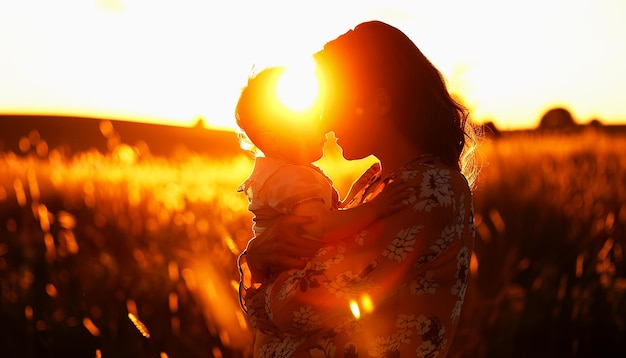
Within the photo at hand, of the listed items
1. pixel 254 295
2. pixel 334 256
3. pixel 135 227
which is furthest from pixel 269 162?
pixel 135 227

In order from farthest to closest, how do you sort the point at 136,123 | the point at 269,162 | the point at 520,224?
1. the point at 136,123
2. the point at 520,224
3. the point at 269,162

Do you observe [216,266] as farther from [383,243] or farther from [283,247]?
[383,243]

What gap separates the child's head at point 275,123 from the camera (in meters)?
3.29

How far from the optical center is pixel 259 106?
11.3ft

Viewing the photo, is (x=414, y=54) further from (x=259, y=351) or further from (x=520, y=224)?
(x=520, y=224)

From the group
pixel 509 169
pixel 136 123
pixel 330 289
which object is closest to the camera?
pixel 330 289

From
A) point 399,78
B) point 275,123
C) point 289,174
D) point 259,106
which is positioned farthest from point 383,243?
point 259,106

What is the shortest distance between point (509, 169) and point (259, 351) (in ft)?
25.2

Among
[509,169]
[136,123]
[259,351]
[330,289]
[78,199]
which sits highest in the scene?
[330,289]

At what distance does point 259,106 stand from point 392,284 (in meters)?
1.29

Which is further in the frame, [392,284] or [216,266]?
[216,266]

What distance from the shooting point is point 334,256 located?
2449mm

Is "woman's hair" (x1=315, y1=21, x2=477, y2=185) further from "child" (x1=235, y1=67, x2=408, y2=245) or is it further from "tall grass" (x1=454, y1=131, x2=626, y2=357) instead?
"tall grass" (x1=454, y1=131, x2=626, y2=357)

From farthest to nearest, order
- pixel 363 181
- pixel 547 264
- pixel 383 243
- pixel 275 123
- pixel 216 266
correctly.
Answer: pixel 547 264
pixel 216 266
pixel 275 123
pixel 363 181
pixel 383 243
